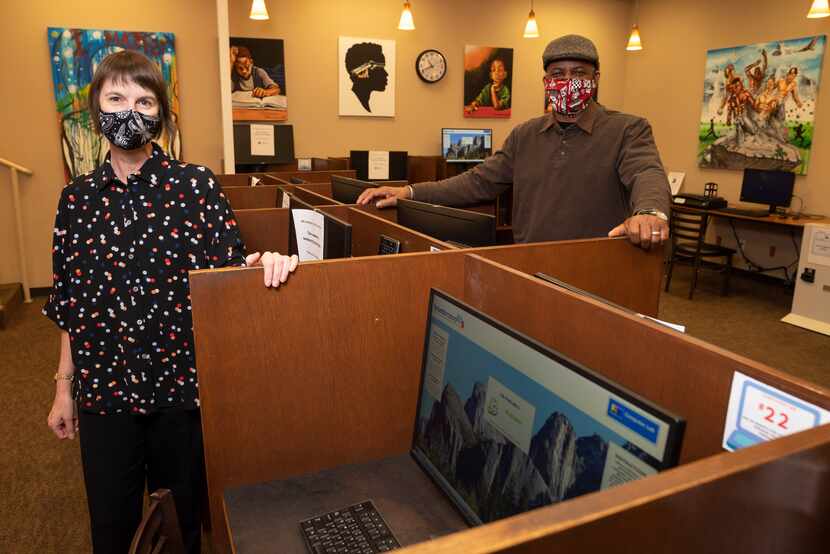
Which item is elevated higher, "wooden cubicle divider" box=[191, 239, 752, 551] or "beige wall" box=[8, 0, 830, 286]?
"beige wall" box=[8, 0, 830, 286]

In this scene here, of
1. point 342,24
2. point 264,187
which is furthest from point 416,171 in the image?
point 264,187

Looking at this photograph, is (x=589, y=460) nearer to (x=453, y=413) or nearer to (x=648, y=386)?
(x=648, y=386)

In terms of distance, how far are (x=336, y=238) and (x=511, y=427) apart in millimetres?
898

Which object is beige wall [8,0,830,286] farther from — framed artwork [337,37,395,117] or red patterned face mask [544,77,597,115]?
red patterned face mask [544,77,597,115]

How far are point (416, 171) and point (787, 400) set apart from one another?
5.11 metres

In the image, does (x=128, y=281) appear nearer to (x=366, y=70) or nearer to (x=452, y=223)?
(x=452, y=223)

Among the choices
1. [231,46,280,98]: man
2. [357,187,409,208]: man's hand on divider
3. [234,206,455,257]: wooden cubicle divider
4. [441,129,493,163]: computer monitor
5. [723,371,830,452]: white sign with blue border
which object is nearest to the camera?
[723,371,830,452]: white sign with blue border

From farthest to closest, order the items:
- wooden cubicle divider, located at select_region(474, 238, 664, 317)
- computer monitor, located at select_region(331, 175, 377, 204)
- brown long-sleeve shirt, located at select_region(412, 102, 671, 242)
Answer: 1. computer monitor, located at select_region(331, 175, 377, 204)
2. brown long-sleeve shirt, located at select_region(412, 102, 671, 242)
3. wooden cubicle divider, located at select_region(474, 238, 664, 317)

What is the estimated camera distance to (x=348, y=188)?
280 centimetres

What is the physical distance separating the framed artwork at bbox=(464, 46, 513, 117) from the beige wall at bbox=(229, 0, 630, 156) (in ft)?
0.26

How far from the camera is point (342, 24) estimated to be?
6113 mm

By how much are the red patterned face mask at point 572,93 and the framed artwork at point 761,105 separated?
15.4 feet

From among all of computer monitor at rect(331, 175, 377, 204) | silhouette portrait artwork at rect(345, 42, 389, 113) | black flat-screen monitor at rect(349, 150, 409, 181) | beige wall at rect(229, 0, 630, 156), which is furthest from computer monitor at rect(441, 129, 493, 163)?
computer monitor at rect(331, 175, 377, 204)

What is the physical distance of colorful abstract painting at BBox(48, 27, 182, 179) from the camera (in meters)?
5.08
